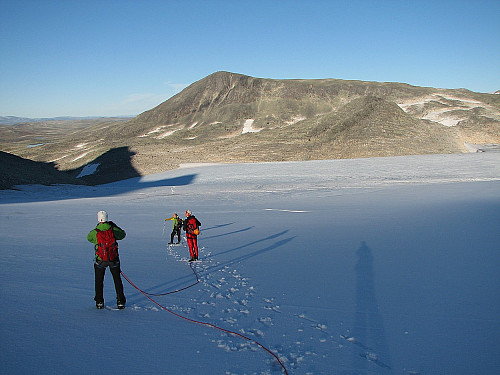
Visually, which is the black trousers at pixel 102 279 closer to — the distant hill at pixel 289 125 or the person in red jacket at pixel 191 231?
the person in red jacket at pixel 191 231

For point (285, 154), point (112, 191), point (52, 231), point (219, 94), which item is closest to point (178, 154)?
point (285, 154)

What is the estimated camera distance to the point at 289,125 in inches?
2557

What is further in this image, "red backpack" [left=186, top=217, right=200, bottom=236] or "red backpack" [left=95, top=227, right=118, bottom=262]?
"red backpack" [left=186, top=217, right=200, bottom=236]

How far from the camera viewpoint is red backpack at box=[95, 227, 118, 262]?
4.93 m

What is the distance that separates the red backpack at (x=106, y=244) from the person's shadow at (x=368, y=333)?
3233 millimetres

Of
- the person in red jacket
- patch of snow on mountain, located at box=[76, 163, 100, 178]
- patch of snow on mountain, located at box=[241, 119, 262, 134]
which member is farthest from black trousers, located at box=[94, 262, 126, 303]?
patch of snow on mountain, located at box=[241, 119, 262, 134]

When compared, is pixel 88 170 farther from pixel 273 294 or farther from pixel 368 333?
pixel 368 333

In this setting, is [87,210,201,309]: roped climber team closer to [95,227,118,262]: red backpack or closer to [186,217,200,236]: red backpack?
[95,227,118,262]: red backpack

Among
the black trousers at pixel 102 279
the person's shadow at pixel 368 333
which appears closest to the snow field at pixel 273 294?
the person's shadow at pixel 368 333

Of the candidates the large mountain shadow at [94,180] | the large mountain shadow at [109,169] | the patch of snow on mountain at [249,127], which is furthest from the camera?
the patch of snow on mountain at [249,127]

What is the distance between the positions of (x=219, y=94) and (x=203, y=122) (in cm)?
1104

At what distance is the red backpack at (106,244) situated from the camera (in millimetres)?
4926

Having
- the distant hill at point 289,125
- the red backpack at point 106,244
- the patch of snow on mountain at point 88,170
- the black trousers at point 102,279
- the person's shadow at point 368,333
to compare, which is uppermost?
the distant hill at point 289,125

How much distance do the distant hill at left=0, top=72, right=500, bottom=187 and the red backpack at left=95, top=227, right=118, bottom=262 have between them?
99.0ft
